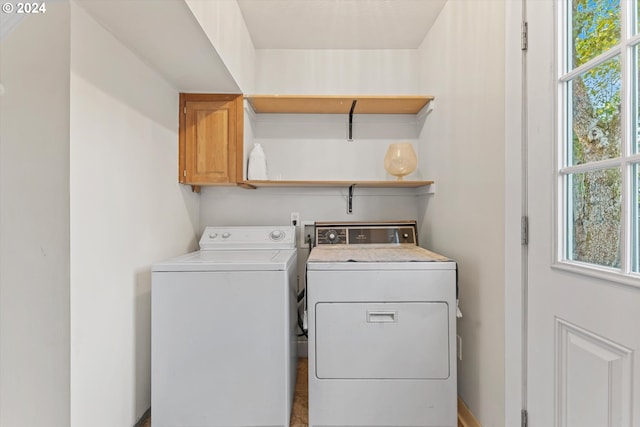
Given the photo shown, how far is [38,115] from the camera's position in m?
1.10

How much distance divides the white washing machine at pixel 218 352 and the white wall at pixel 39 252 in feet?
1.28

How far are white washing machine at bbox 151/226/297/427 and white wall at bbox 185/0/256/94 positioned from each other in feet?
3.73

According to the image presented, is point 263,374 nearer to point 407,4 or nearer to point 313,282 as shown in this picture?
point 313,282

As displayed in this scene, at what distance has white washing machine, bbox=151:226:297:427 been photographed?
1.46 metres

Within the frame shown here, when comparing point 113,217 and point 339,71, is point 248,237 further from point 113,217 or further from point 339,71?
point 339,71

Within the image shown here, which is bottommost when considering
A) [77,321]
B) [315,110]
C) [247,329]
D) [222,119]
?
[247,329]

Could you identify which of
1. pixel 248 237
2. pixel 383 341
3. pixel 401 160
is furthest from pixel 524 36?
pixel 248 237

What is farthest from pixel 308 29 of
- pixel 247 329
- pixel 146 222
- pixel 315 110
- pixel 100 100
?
pixel 247 329

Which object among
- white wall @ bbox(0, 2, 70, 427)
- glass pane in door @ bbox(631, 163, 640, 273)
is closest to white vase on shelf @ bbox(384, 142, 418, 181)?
glass pane in door @ bbox(631, 163, 640, 273)

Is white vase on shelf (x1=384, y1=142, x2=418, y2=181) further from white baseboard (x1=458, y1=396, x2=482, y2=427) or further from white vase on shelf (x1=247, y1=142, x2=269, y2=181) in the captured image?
white baseboard (x1=458, y1=396, x2=482, y2=427)

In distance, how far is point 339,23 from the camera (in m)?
2.01

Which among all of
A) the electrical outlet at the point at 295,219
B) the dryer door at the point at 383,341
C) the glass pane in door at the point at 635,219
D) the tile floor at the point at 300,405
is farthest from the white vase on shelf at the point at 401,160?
the tile floor at the point at 300,405

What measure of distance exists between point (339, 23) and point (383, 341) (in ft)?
6.33

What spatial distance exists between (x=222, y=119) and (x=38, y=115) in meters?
1.02
